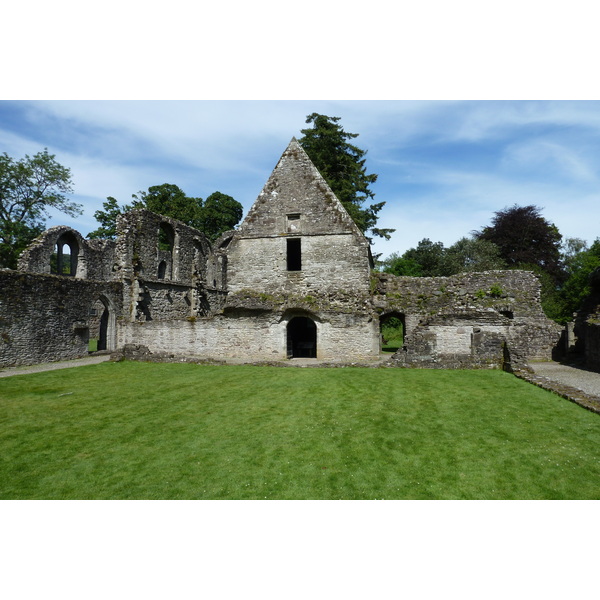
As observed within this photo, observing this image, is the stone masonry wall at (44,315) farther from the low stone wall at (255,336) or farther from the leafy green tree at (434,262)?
the leafy green tree at (434,262)

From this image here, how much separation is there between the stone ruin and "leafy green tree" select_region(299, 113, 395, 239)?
45.5 ft

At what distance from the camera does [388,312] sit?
1700 cm

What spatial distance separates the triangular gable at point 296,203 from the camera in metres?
17.9

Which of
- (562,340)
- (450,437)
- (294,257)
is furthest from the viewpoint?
(294,257)

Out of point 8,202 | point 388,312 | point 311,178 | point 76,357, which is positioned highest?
point 8,202

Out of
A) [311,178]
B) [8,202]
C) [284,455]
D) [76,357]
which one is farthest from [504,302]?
[8,202]

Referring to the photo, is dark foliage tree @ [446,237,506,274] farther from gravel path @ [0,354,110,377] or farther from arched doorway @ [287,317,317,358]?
gravel path @ [0,354,110,377]

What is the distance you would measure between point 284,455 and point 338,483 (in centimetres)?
115

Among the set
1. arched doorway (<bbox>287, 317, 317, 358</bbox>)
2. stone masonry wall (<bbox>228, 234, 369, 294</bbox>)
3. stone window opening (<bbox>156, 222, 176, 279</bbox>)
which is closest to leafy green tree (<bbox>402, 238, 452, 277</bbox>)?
arched doorway (<bbox>287, 317, 317, 358</bbox>)

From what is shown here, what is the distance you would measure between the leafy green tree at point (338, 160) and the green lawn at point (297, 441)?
2475 cm

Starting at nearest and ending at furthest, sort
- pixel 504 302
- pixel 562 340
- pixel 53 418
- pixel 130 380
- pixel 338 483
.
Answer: pixel 338 483 < pixel 53 418 < pixel 130 380 < pixel 562 340 < pixel 504 302

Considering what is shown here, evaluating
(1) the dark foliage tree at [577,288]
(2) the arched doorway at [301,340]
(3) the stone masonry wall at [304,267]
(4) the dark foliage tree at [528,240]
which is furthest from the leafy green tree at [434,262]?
(3) the stone masonry wall at [304,267]

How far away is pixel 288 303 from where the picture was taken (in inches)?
644

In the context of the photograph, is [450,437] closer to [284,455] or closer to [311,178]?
[284,455]
